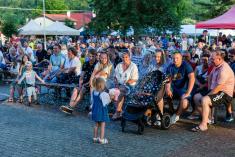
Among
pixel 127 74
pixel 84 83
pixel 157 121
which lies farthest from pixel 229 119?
pixel 84 83

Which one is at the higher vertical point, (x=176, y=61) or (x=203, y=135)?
(x=176, y=61)

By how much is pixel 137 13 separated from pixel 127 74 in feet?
62.3

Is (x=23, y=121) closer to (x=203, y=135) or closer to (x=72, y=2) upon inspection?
(x=203, y=135)

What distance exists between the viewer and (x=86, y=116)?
9.49m

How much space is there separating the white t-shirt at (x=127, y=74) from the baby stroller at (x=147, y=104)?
2.33 ft

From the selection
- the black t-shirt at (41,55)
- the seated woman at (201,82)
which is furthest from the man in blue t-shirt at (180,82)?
the black t-shirt at (41,55)

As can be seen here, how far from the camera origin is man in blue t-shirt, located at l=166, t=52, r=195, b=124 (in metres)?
8.25

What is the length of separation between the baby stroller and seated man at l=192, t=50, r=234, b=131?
0.71 m

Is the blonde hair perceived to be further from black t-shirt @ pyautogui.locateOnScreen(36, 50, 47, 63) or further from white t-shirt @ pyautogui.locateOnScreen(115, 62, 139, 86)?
black t-shirt @ pyautogui.locateOnScreen(36, 50, 47, 63)

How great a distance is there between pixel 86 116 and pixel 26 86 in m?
2.53

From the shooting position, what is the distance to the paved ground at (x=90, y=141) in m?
6.66

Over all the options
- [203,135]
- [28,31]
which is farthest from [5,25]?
[203,135]

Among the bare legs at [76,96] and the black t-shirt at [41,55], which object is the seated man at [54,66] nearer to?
the bare legs at [76,96]

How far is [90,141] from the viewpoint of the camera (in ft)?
24.1
